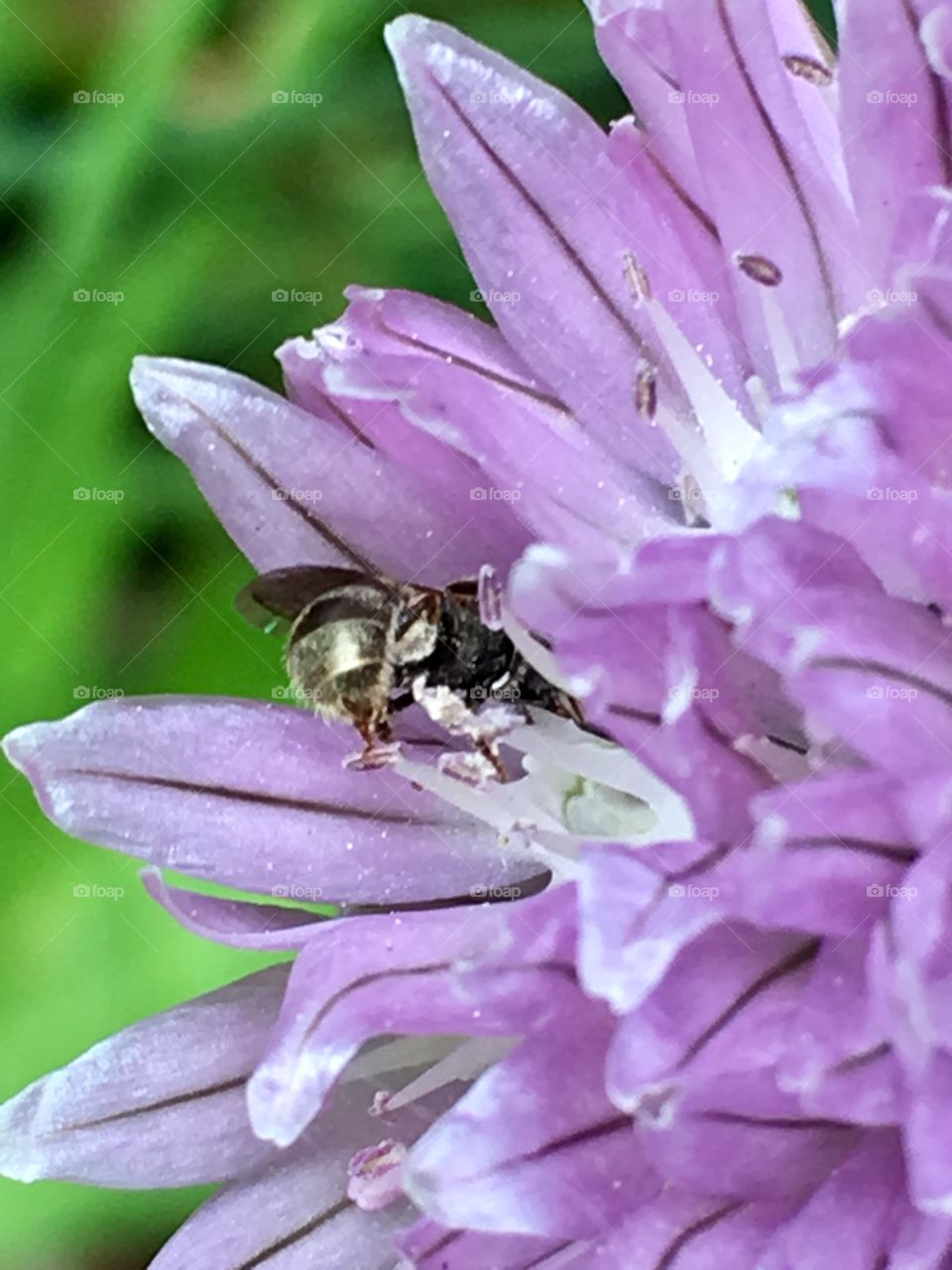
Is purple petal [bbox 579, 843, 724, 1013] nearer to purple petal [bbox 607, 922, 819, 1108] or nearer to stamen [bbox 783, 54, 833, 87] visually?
purple petal [bbox 607, 922, 819, 1108]

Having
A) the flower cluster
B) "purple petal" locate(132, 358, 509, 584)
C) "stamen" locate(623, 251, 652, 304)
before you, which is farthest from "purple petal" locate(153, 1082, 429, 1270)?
"stamen" locate(623, 251, 652, 304)

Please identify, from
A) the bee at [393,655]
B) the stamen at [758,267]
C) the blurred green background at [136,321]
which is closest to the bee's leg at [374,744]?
the bee at [393,655]

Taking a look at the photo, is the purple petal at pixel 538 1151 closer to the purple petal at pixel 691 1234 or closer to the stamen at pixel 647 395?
the purple petal at pixel 691 1234

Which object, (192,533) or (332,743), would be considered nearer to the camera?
(332,743)

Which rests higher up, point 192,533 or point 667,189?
point 667,189

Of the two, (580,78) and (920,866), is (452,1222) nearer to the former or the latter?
(920,866)

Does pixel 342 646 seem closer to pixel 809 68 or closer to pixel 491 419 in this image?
pixel 491 419

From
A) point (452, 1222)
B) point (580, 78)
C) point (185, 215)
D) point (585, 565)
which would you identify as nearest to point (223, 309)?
point (185, 215)
